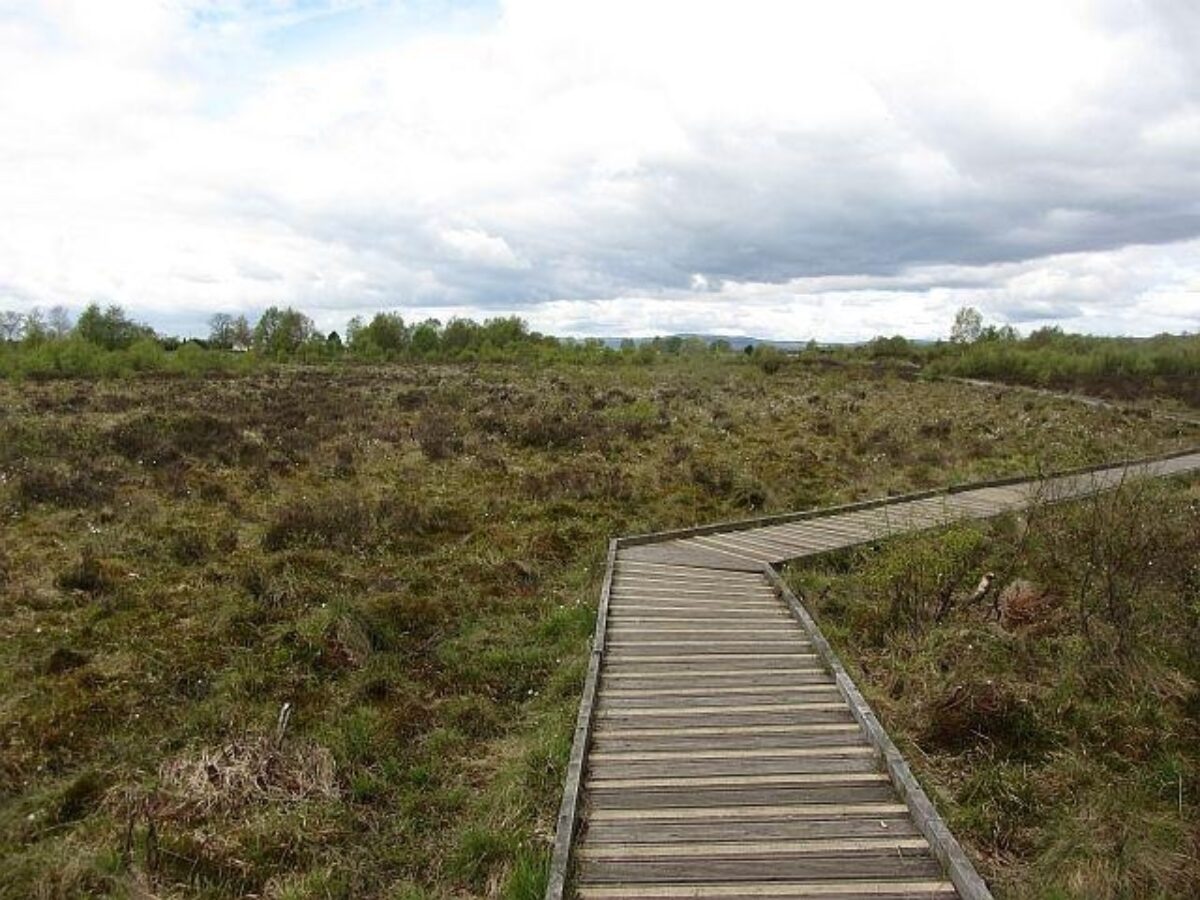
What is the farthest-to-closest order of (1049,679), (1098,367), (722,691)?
1. (1098,367)
2. (1049,679)
3. (722,691)

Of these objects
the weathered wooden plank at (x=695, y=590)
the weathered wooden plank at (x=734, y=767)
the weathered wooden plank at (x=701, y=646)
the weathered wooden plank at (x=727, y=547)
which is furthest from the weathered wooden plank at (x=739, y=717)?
the weathered wooden plank at (x=727, y=547)

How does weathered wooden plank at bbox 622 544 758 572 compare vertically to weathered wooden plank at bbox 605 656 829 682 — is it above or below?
above

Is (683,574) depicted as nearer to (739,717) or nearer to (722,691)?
(722,691)

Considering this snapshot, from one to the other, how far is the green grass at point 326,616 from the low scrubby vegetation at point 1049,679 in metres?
3.14

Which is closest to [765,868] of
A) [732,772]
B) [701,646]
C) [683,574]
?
[732,772]

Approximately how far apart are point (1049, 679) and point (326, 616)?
7.63 meters

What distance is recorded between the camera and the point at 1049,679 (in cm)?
850

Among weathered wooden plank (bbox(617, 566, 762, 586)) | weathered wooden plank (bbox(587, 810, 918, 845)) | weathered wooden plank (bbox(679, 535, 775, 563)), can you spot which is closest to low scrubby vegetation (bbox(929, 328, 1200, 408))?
weathered wooden plank (bbox(679, 535, 775, 563))

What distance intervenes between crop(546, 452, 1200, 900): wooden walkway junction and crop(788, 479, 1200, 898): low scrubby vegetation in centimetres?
61

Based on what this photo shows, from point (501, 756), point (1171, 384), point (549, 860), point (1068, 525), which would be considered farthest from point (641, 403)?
point (1171, 384)

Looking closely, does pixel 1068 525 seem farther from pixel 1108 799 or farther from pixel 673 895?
pixel 673 895

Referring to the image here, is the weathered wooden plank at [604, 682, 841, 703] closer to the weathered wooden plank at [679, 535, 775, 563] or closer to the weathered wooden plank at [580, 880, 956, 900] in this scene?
the weathered wooden plank at [580, 880, 956, 900]

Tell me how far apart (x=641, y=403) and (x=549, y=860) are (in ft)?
83.7

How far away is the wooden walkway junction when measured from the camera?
5031mm
